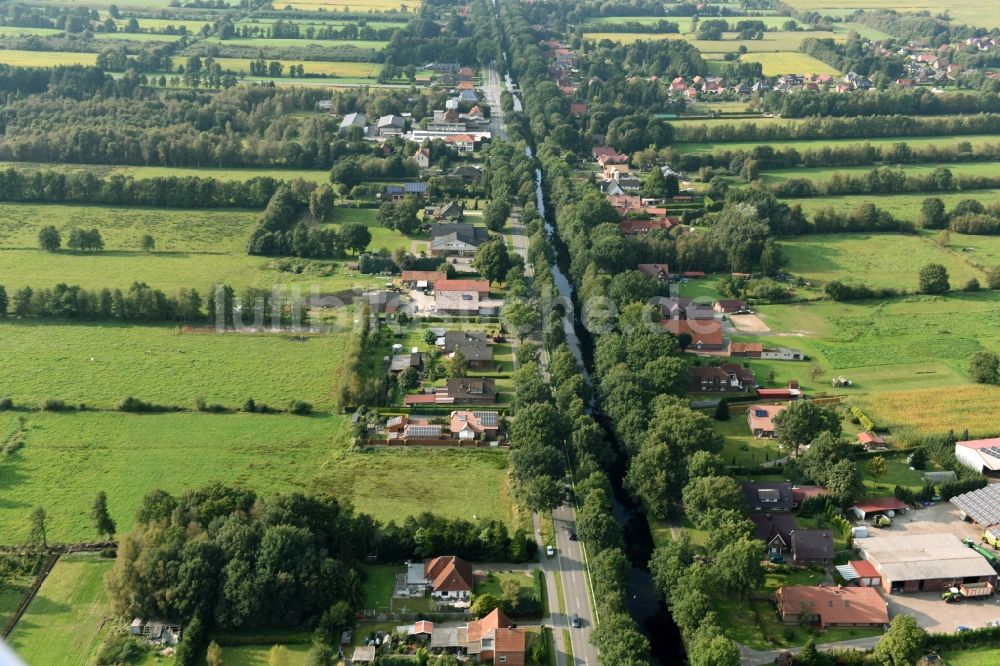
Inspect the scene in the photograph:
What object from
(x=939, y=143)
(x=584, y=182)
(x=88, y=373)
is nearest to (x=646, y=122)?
(x=584, y=182)

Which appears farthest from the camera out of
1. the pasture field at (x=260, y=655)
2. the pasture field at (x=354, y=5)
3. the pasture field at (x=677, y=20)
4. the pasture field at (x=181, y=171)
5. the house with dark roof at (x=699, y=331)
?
the pasture field at (x=354, y=5)

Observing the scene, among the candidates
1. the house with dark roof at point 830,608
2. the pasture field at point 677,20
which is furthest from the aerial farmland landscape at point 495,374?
the pasture field at point 677,20

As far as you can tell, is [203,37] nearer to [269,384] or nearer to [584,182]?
[584,182]

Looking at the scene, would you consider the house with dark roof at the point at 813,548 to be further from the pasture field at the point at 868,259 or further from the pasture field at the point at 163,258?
the pasture field at the point at 163,258

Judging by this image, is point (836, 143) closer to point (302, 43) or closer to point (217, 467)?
point (217, 467)

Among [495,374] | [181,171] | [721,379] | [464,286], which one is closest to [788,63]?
[181,171]

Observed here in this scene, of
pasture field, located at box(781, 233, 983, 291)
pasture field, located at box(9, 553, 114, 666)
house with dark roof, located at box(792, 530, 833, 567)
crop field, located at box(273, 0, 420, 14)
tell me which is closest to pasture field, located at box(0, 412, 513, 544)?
pasture field, located at box(9, 553, 114, 666)
